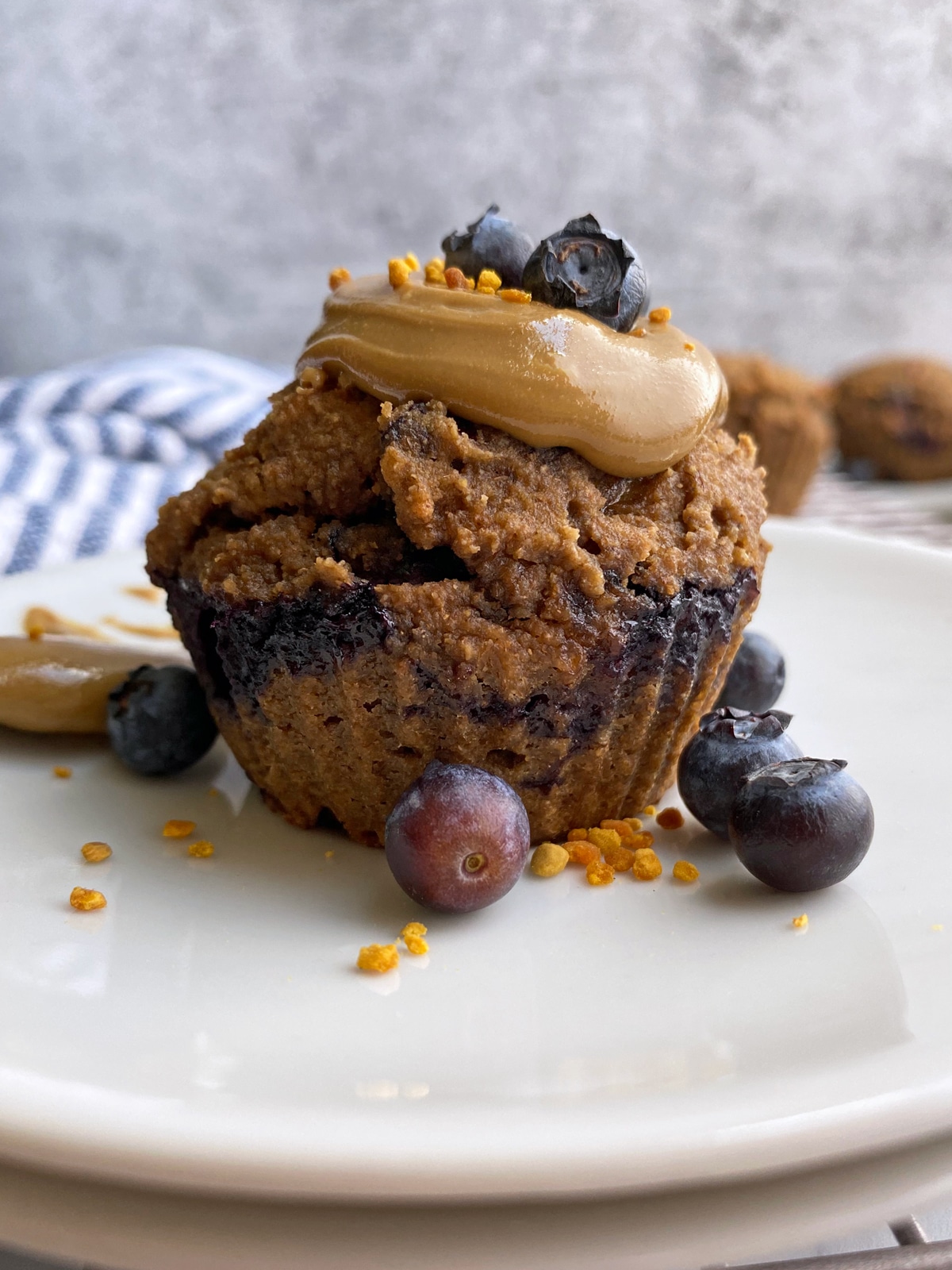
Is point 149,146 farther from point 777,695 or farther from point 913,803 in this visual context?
point 913,803

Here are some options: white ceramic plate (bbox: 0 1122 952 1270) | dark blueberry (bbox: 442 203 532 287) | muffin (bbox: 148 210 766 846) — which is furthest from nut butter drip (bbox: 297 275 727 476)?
white ceramic plate (bbox: 0 1122 952 1270)

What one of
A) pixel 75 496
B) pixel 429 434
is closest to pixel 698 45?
pixel 75 496

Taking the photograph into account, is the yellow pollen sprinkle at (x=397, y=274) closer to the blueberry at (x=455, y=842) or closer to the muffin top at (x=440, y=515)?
the muffin top at (x=440, y=515)

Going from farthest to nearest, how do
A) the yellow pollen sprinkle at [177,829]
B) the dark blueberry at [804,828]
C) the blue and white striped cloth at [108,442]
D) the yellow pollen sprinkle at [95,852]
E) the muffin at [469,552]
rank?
1. the blue and white striped cloth at [108,442]
2. the yellow pollen sprinkle at [177,829]
3. the yellow pollen sprinkle at [95,852]
4. the muffin at [469,552]
5. the dark blueberry at [804,828]

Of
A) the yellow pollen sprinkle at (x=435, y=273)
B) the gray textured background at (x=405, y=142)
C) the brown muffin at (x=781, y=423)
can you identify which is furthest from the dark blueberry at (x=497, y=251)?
the gray textured background at (x=405, y=142)

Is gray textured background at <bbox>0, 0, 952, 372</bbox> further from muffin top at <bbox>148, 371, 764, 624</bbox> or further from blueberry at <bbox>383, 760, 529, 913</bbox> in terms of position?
blueberry at <bbox>383, 760, 529, 913</bbox>

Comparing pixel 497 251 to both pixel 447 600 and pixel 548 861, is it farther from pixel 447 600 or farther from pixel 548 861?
pixel 548 861

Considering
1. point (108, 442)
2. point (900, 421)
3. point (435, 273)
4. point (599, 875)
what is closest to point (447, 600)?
point (599, 875)
